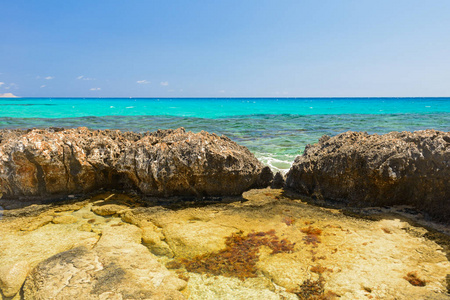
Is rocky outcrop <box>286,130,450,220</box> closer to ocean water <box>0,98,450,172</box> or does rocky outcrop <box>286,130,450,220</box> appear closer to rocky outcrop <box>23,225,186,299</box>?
ocean water <box>0,98,450,172</box>

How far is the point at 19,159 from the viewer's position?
559 centimetres

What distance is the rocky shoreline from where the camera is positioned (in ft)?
10.6

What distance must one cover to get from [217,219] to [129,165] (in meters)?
2.31

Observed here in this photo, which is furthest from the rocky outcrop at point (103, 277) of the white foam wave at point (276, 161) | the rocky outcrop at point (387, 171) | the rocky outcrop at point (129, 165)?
the white foam wave at point (276, 161)

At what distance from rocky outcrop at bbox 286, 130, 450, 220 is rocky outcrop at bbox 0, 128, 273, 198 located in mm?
1595

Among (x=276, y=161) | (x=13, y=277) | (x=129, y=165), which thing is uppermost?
(x=129, y=165)

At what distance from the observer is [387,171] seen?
5.18 m

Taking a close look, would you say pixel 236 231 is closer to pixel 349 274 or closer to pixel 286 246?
pixel 286 246

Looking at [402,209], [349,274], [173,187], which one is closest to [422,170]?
[402,209]

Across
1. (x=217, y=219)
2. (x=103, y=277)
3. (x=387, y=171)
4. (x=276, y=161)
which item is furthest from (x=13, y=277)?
(x=276, y=161)

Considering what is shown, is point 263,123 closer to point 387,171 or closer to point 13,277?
point 387,171

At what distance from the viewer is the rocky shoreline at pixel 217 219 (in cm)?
323

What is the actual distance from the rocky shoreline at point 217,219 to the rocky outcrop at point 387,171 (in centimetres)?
2

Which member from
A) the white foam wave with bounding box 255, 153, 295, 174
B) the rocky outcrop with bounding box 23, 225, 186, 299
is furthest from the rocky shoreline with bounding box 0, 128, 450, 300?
the white foam wave with bounding box 255, 153, 295, 174
